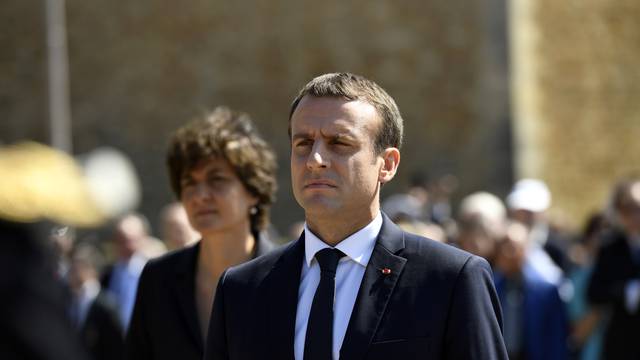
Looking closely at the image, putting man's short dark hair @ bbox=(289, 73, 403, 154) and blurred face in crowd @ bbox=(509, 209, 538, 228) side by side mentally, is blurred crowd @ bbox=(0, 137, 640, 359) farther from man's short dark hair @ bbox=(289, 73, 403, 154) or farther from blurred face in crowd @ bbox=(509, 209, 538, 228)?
man's short dark hair @ bbox=(289, 73, 403, 154)

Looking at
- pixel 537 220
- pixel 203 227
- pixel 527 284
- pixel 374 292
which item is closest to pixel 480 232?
pixel 527 284

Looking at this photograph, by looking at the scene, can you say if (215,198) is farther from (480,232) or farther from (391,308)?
(480,232)

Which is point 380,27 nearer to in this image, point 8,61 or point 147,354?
point 8,61

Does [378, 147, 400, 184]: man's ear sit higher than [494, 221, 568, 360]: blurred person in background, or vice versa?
[378, 147, 400, 184]: man's ear

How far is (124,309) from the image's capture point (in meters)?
10.2

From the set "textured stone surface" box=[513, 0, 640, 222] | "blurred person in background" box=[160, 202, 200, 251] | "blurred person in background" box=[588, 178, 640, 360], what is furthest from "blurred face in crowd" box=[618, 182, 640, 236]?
"textured stone surface" box=[513, 0, 640, 222]

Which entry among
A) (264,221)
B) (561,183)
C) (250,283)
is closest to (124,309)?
(264,221)

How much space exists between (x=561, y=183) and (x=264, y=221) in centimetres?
1556

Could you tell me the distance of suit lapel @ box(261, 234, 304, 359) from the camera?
3902 millimetres

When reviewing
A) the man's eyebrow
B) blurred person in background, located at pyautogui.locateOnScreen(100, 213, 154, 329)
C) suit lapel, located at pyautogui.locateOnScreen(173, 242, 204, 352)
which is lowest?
blurred person in background, located at pyautogui.locateOnScreen(100, 213, 154, 329)

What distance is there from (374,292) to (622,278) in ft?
17.7

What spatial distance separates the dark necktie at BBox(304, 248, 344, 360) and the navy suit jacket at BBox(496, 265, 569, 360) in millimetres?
4497

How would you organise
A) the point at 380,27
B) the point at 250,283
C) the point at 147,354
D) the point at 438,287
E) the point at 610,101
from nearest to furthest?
the point at 438,287 < the point at 250,283 < the point at 147,354 < the point at 380,27 < the point at 610,101

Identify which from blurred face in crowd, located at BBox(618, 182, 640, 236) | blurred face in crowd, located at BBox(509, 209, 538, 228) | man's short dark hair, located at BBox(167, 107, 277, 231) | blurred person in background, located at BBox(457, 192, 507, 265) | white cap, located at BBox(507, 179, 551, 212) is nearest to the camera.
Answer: man's short dark hair, located at BBox(167, 107, 277, 231)
